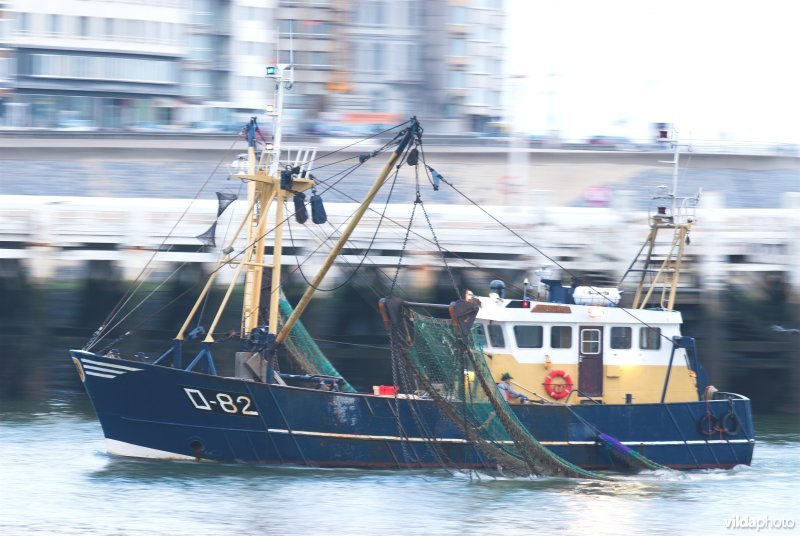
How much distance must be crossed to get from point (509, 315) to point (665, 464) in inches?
138

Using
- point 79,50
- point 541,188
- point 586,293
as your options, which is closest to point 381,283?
point 586,293

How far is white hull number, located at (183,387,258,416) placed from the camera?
63.2ft

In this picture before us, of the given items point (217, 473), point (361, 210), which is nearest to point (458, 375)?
point (361, 210)

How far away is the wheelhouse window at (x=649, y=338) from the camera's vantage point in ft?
69.2

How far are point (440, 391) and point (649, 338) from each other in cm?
390

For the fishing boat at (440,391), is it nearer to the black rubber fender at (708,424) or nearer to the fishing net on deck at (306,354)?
the black rubber fender at (708,424)

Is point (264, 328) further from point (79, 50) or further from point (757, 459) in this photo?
point (79, 50)

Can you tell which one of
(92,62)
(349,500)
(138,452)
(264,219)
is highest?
(92,62)

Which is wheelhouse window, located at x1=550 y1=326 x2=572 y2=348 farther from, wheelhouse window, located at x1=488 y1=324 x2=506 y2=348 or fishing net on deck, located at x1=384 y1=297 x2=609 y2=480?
fishing net on deck, located at x1=384 y1=297 x2=609 y2=480

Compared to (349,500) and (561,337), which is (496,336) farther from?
(349,500)

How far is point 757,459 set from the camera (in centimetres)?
2250

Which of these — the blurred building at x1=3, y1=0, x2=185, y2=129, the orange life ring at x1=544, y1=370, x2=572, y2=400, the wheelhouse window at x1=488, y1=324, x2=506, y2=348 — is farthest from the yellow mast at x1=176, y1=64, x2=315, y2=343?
the blurred building at x1=3, y1=0, x2=185, y2=129

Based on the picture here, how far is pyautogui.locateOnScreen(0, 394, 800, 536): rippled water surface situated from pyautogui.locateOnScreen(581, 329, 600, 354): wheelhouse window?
212cm

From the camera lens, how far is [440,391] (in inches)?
766
